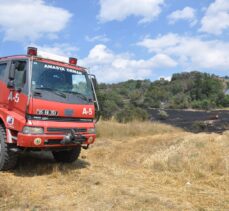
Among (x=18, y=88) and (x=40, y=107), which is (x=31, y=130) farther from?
(x=18, y=88)

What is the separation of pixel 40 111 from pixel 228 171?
4.25 metres

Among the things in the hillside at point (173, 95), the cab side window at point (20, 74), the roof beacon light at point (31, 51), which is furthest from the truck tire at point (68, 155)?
the hillside at point (173, 95)

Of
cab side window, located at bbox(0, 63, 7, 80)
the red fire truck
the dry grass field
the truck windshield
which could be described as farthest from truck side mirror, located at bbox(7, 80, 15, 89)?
the dry grass field

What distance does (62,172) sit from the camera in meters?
7.74

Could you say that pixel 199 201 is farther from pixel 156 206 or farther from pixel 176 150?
pixel 176 150

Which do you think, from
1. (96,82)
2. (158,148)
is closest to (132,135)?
(158,148)

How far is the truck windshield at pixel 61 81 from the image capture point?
23.7 feet

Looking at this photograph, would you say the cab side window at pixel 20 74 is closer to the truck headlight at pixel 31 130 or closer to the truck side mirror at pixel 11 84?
the truck side mirror at pixel 11 84

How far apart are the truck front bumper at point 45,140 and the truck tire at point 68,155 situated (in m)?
1.22

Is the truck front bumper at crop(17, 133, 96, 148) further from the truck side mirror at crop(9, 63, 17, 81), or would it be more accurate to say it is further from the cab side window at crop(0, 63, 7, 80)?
the cab side window at crop(0, 63, 7, 80)

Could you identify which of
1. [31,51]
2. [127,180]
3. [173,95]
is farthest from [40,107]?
[173,95]

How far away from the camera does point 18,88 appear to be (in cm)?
712

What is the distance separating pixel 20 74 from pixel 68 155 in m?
2.67

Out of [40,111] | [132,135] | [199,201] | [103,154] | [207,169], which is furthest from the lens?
[132,135]
